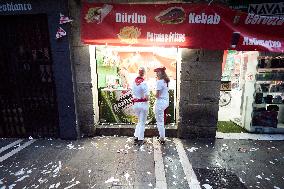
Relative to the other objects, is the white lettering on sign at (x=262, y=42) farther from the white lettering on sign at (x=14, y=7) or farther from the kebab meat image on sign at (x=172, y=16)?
the white lettering on sign at (x=14, y=7)

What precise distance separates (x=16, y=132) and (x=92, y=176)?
435 centimetres

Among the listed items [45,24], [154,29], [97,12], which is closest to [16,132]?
[45,24]

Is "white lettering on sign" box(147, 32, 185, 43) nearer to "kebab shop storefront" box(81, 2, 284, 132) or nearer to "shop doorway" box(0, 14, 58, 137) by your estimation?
"kebab shop storefront" box(81, 2, 284, 132)

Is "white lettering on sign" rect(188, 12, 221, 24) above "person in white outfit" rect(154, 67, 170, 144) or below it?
above

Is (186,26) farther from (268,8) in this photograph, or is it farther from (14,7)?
(14,7)

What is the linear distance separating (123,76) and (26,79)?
4.23 meters

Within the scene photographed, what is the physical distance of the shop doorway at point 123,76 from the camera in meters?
8.55

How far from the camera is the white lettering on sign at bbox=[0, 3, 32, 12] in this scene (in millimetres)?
6969

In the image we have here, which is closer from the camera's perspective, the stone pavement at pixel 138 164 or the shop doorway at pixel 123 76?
the stone pavement at pixel 138 164

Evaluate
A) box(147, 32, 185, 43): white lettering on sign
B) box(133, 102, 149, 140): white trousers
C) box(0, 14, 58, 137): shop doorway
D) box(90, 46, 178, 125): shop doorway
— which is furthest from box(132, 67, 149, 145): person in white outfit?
box(0, 14, 58, 137): shop doorway

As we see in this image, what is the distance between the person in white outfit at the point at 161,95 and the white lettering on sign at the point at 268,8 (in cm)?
367

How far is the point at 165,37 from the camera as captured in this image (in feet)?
22.5

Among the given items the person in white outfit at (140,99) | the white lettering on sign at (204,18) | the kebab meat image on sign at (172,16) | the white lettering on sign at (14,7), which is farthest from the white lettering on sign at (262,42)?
the white lettering on sign at (14,7)

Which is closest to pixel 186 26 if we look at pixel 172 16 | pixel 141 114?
pixel 172 16
